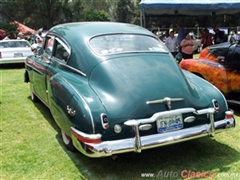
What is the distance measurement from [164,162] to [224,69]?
2.76 meters

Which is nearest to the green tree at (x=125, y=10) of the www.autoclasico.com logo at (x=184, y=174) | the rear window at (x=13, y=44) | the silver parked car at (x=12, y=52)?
the rear window at (x=13, y=44)

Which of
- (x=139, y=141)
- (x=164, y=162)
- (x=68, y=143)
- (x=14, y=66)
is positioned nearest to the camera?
(x=139, y=141)

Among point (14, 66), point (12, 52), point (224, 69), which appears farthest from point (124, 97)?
point (14, 66)

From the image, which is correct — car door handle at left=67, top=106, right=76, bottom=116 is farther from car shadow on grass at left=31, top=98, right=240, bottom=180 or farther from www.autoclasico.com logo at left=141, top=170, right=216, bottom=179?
www.autoclasico.com logo at left=141, top=170, right=216, bottom=179

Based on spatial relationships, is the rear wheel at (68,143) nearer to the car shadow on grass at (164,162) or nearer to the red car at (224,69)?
the car shadow on grass at (164,162)

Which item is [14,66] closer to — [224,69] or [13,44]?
[13,44]


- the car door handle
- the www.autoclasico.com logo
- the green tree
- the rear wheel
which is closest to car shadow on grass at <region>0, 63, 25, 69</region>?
the rear wheel

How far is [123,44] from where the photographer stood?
162 inches

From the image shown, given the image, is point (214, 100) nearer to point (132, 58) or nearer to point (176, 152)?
point (176, 152)

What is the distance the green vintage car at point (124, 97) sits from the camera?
315cm

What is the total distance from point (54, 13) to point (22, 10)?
5.76 meters

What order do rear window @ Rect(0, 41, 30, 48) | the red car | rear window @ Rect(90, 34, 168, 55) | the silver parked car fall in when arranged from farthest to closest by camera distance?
rear window @ Rect(0, 41, 30, 48) → the silver parked car → the red car → rear window @ Rect(90, 34, 168, 55)

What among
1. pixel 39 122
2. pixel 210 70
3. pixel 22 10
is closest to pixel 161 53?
pixel 210 70

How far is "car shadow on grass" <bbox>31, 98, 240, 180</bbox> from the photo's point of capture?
342 centimetres
